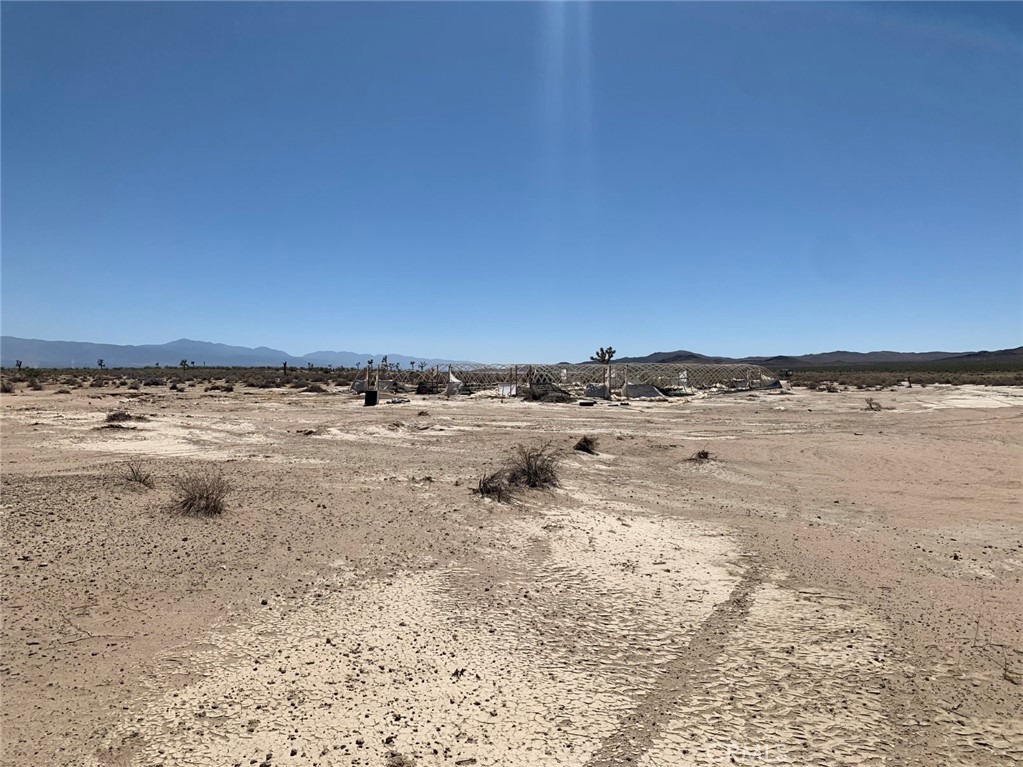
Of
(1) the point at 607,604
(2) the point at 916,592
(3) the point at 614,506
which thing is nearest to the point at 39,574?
(1) the point at 607,604

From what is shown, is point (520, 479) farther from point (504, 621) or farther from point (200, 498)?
point (504, 621)

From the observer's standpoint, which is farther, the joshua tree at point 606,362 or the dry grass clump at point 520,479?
the joshua tree at point 606,362

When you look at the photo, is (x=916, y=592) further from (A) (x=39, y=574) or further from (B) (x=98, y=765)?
(A) (x=39, y=574)

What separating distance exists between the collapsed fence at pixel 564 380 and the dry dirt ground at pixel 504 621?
28381 mm

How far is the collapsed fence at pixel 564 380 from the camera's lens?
1588 inches

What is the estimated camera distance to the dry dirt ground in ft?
12.7

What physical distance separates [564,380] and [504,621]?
127ft

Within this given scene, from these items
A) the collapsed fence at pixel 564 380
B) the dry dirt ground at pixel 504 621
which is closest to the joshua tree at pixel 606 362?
the collapsed fence at pixel 564 380

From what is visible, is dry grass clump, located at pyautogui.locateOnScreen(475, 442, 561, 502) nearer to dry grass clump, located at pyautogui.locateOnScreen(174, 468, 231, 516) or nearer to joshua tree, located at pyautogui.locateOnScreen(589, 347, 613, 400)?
dry grass clump, located at pyautogui.locateOnScreen(174, 468, 231, 516)

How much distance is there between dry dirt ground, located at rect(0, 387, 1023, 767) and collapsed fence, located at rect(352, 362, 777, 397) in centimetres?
2838

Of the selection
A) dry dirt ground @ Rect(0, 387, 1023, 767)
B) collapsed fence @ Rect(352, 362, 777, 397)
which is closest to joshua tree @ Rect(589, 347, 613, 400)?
collapsed fence @ Rect(352, 362, 777, 397)

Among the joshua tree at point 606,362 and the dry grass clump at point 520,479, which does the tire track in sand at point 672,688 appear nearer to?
the dry grass clump at point 520,479

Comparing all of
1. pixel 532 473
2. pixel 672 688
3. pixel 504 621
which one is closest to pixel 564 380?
pixel 532 473

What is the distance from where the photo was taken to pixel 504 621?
217 inches
